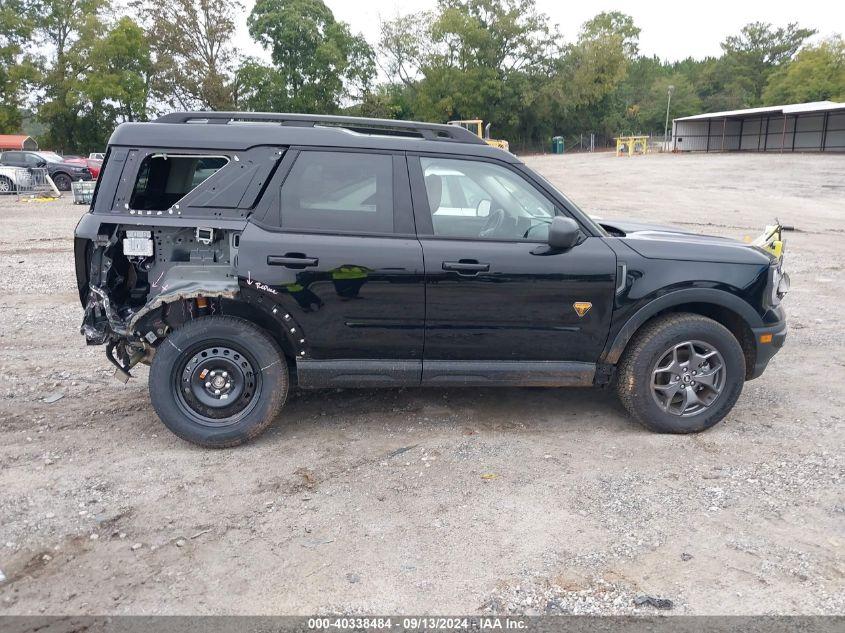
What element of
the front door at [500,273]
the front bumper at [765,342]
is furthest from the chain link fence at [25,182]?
the front bumper at [765,342]

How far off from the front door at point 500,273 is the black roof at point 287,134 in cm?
14

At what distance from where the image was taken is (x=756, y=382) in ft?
18.4

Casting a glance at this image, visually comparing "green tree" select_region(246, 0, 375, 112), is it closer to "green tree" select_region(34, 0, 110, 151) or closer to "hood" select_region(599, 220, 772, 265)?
"green tree" select_region(34, 0, 110, 151)

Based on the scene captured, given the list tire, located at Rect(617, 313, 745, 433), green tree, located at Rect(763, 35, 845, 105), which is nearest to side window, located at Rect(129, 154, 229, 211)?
tire, located at Rect(617, 313, 745, 433)

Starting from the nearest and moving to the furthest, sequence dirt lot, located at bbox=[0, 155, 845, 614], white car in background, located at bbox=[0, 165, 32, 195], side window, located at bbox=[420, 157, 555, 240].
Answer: dirt lot, located at bbox=[0, 155, 845, 614] → side window, located at bbox=[420, 157, 555, 240] → white car in background, located at bbox=[0, 165, 32, 195]

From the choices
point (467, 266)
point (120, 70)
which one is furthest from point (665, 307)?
point (120, 70)

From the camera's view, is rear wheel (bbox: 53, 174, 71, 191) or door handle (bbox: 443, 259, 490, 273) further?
rear wheel (bbox: 53, 174, 71, 191)

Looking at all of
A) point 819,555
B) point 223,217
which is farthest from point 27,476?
point 819,555

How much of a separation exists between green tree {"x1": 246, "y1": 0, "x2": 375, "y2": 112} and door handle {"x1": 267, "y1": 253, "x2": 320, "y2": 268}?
169 feet

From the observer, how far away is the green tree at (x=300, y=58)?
172 feet

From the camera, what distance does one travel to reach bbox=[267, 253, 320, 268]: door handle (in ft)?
13.6

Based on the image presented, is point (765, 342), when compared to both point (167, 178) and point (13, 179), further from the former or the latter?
point (13, 179)

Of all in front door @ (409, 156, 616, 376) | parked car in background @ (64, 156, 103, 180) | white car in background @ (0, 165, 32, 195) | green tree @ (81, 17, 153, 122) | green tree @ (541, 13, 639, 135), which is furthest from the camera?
green tree @ (541, 13, 639, 135)

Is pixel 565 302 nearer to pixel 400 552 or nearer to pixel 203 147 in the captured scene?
pixel 400 552
